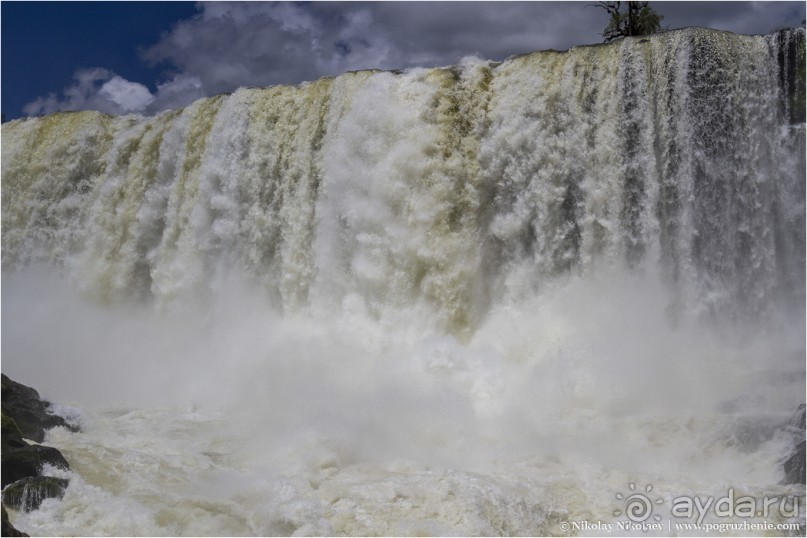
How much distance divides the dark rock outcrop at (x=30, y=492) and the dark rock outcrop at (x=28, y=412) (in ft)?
5.71

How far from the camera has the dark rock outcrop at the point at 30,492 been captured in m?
7.96

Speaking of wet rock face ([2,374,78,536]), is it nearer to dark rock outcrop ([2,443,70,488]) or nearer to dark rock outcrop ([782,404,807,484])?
dark rock outcrop ([2,443,70,488])

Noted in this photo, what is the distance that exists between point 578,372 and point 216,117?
7568 mm

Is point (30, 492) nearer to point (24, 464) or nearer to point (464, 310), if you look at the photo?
point (24, 464)

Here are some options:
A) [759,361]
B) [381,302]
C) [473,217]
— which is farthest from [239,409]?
[759,361]

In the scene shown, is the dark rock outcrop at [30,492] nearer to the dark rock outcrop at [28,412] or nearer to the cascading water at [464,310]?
the cascading water at [464,310]

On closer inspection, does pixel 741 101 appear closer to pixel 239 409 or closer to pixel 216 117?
pixel 239 409

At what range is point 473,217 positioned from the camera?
1240 cm

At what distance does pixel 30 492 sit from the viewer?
26.5 ft

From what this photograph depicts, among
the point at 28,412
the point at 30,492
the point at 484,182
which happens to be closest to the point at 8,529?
the point at 30,492

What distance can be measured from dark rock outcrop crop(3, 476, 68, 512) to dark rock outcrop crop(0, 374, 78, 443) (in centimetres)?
174

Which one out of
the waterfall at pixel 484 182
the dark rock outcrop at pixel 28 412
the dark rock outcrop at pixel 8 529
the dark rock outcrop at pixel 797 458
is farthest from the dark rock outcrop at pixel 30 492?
the dark rock outcrop at pixel 797 458

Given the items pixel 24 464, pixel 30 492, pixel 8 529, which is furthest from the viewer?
pixel 24 464

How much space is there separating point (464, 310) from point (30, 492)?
19.3 ft
